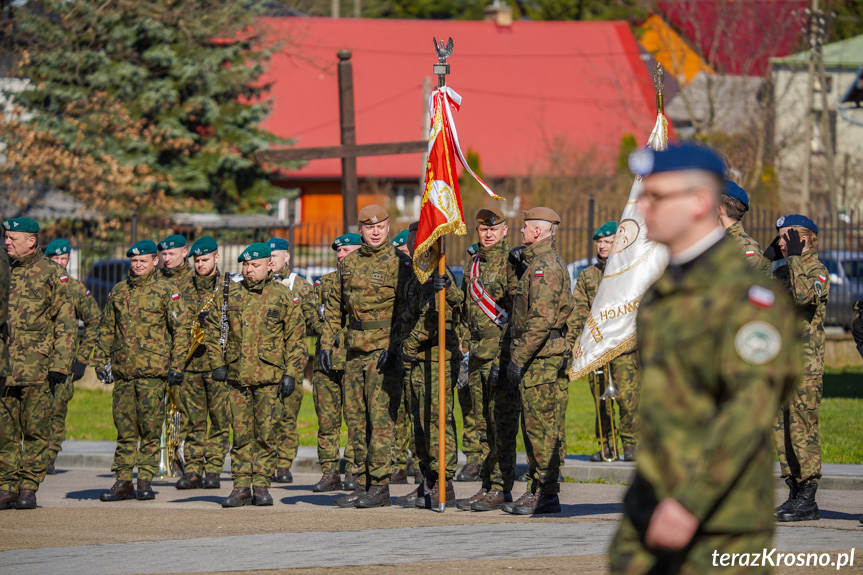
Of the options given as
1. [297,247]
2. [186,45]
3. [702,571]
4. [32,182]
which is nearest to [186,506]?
[702,571]

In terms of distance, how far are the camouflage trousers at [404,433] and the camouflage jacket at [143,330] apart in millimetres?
2315

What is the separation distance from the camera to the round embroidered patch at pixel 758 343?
318 cm

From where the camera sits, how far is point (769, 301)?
3.22 meters

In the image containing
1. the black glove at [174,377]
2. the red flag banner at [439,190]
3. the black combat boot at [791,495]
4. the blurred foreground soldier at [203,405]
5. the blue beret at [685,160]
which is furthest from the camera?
the blurred foreground soldier at [203,405]

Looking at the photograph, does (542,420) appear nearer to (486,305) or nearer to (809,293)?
(486,305)

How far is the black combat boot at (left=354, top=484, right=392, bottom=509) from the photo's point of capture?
30.1 ft

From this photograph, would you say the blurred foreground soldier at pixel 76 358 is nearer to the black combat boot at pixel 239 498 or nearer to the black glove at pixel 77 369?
the black glove at pixel 77 369

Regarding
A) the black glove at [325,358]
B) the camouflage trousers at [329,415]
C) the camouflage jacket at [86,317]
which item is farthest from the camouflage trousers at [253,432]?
the camouflage jacket at [86,317]

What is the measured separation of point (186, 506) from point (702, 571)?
7258 mm

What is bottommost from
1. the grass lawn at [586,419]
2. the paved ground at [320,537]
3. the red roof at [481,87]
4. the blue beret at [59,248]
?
the paved ground at [320,537]

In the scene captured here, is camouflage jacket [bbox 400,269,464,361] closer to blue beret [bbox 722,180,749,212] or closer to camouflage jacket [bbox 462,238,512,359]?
camouflage jacket [bbox 462,238,512,359]

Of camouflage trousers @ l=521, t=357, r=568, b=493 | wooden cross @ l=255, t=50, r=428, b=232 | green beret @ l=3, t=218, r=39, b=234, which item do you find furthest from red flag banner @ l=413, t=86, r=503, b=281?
wooden cross @ l=255, t=50, r=428, b=232

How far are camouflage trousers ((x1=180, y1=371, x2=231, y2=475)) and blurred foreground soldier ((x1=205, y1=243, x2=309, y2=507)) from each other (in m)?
1.68

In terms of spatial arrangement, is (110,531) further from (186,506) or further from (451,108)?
(451,108)
